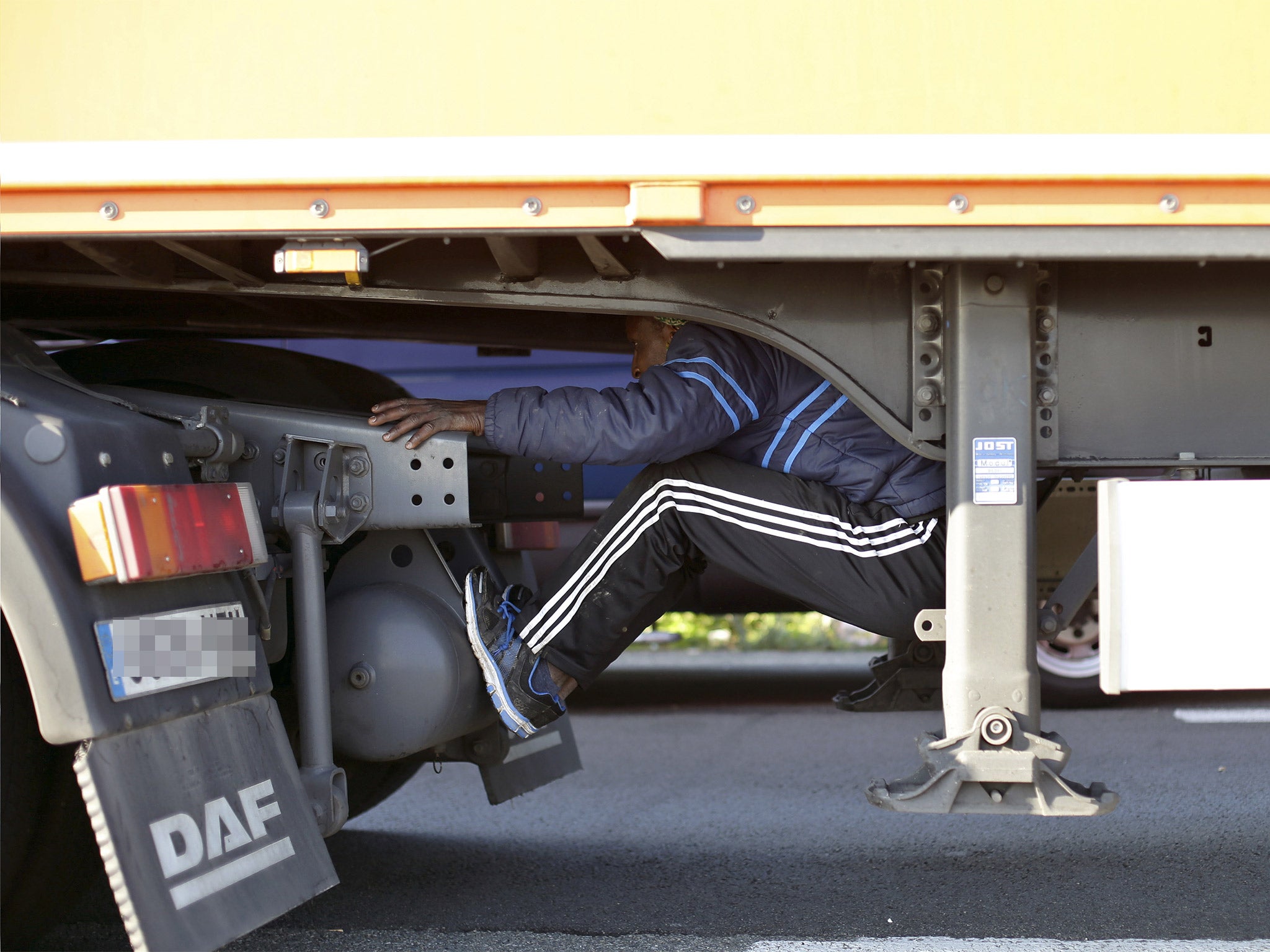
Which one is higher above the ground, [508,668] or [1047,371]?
[1047,371]

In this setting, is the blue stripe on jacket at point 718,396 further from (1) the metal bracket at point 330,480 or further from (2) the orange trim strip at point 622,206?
(1) the metal bracket at point 330,480

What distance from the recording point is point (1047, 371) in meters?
2.38

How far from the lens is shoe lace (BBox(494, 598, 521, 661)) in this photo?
2666mm

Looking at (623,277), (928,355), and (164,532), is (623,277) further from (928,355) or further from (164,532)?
(164,532)

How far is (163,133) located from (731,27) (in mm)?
1042

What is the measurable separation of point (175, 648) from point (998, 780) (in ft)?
5.24

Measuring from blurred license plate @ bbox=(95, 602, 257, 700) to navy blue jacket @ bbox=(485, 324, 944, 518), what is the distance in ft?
2.20

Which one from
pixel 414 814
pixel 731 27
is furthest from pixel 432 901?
pixel 731 27

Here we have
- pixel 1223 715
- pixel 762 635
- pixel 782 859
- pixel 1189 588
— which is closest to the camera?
pixel 1189 588

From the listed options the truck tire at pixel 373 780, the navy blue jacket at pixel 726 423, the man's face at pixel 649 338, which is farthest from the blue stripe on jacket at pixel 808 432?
the truck tire at pixel 373 780

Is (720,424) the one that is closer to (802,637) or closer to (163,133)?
(163,133)

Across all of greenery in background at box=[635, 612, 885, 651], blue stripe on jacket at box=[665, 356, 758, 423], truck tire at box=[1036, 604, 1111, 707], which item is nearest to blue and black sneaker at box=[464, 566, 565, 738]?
blue stripe on jacket at box=[665, 356, 758, 423]

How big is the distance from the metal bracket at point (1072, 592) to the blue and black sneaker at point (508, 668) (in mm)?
1119

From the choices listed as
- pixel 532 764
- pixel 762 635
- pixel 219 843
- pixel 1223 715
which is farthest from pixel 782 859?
pixel 762 635
